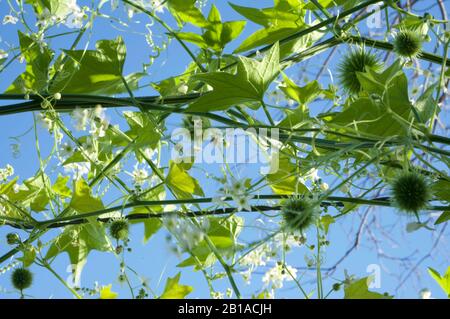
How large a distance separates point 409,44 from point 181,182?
1.27 feet

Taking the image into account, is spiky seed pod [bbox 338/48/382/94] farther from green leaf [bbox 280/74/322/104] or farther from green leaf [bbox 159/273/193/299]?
green leaf [bbox 159/273/193/299]

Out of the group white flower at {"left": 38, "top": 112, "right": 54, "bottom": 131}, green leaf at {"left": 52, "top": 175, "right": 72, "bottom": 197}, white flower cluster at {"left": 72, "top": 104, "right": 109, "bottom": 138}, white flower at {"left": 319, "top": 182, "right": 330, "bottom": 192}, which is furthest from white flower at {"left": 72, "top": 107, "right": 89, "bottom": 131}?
white flower at {"left": 319, "top": 182, "right": 330, "bottom": 192}

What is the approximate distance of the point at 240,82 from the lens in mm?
801

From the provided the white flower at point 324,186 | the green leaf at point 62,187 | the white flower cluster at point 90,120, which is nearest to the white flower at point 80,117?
the white flower cluster at point 90,120

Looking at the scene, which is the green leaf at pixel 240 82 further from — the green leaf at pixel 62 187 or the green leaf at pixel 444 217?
the green leaf at pixel 62 187

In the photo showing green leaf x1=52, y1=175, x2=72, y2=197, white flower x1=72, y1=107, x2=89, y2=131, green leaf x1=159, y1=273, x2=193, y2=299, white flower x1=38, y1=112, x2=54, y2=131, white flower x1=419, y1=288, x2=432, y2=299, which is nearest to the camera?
green leaf x1=159, y1=273, x2=193, y2=299

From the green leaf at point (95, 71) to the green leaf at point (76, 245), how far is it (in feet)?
0.78

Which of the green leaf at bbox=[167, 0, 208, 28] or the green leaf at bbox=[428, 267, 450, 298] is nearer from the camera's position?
the green leaf at bbox=[428, 267, 450, 298]

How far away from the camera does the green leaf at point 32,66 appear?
99cm

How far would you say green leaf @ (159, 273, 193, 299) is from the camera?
29.4 inches

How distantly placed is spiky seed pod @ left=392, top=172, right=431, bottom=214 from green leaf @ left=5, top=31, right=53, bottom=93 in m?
0.54

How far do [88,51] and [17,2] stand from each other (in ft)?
0.79
